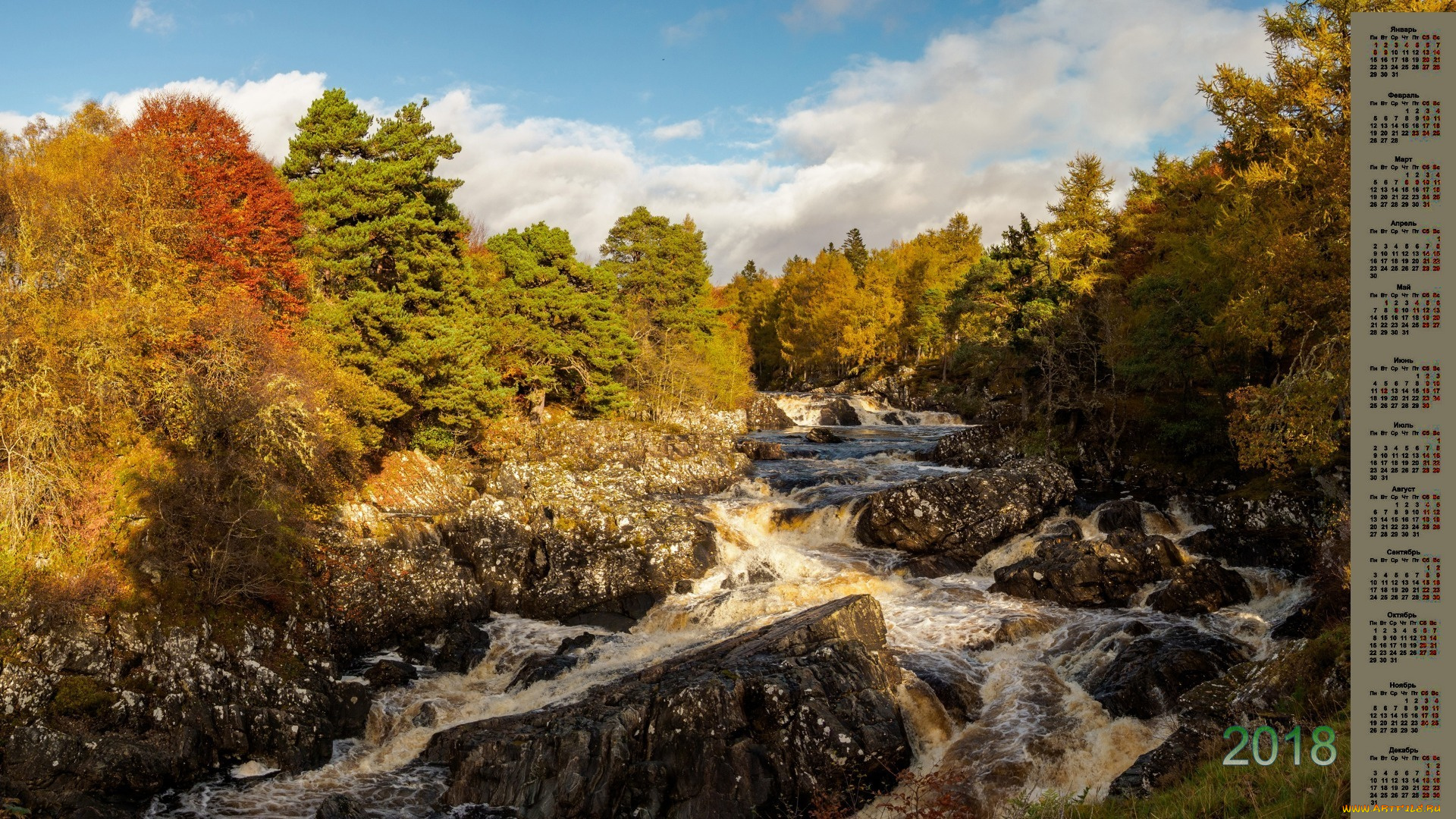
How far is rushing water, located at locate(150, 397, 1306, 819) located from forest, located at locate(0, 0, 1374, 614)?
4.84 metres

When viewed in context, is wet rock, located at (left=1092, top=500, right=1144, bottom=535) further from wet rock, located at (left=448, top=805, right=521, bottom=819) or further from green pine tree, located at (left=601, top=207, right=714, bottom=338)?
green pine tree, located at (left=601, top=207, right=714, bottom=338)

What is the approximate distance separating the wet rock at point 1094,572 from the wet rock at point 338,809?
54.8ft

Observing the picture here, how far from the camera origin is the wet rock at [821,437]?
4466cm

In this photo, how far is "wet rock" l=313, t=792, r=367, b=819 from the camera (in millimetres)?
13008

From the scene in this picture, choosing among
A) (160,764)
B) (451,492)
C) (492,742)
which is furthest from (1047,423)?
(160,764)

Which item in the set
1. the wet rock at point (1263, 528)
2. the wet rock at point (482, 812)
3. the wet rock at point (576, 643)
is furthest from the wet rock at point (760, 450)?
the wet rock at point (482, 812)

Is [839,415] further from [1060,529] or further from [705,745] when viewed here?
[705,745]

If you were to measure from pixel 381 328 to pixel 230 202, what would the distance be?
6.06 metres
